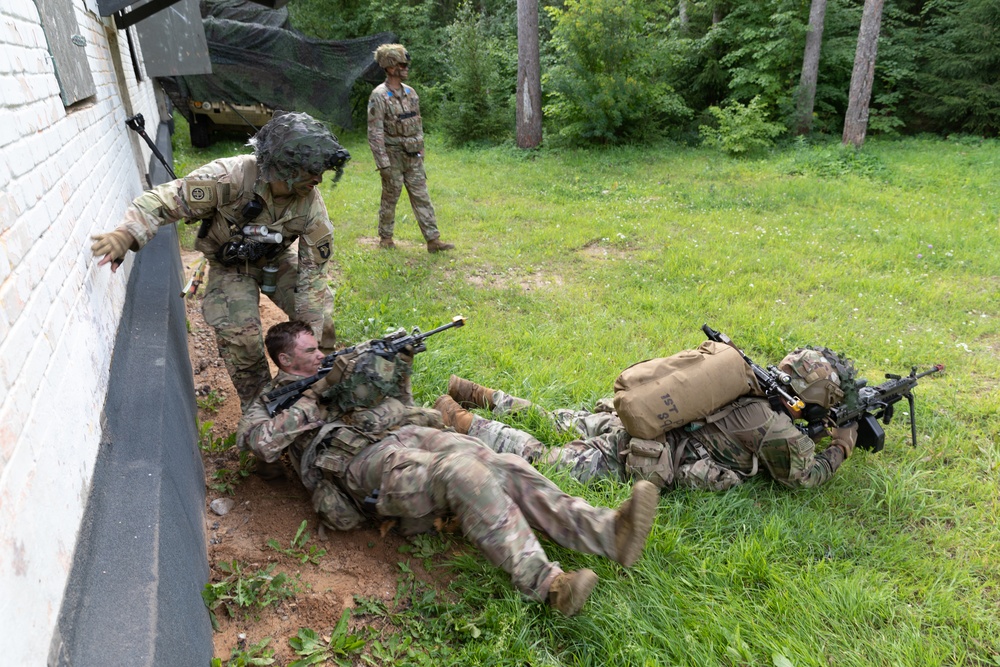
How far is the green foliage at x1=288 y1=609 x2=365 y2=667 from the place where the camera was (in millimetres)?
2158

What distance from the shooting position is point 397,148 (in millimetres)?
6645

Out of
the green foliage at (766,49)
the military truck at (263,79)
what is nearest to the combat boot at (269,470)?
the military truck at (263,79)

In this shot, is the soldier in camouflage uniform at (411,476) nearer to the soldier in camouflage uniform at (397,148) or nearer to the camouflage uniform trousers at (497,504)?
the camouflage uniform trousers at (497,504)

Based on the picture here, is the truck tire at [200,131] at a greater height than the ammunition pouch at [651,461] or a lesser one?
greater

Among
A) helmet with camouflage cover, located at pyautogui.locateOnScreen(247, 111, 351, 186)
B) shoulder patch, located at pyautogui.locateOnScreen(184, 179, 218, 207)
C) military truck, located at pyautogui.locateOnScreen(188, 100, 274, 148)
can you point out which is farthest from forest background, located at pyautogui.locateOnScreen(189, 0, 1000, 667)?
shoulder patch, located at pyautogui.locateOnScreen(184, 179, 218, 207)

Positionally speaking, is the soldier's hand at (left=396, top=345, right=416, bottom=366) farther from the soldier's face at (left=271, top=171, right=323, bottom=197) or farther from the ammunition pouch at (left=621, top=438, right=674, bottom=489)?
the ammunition pouch at (left=621, top=438, right=674, bottom=489)

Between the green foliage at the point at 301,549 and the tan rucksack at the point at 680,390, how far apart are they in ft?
4.98

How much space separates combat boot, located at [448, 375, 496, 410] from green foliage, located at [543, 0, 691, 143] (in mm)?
9464

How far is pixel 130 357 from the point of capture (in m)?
2.62

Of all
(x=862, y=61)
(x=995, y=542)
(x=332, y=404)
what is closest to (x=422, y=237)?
(x=332, y=404)

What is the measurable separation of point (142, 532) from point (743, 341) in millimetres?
4064

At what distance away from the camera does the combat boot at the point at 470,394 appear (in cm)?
366

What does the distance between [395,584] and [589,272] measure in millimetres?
4087

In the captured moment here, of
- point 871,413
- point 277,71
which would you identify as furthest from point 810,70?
point 871,413
